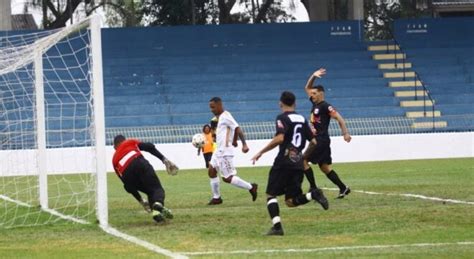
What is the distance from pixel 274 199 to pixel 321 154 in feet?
A: 18.4

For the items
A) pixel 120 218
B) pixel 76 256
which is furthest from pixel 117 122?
pixel 76 256

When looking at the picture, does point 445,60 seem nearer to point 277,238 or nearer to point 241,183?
point 241,183

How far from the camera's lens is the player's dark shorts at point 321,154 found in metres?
18.8

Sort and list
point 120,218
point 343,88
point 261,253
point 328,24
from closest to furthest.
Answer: point 261,253 → point 120,218 → point 343,88 → point 328,24

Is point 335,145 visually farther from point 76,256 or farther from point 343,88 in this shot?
point 76,256

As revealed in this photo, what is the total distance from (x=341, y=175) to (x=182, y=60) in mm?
17519

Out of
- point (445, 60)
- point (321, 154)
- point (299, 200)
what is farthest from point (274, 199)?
point (445, 60)

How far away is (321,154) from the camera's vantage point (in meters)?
18.9

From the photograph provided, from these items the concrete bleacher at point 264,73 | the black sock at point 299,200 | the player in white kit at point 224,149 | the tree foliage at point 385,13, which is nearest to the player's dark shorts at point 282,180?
the black sock at point 299,200

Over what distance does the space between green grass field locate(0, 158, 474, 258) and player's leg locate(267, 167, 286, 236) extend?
14 cm

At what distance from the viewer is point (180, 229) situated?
14086 mm

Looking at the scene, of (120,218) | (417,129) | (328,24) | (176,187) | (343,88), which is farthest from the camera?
(328,24)

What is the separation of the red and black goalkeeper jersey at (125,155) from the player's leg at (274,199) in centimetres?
256

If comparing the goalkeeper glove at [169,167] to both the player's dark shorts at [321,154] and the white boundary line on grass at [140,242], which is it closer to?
the white boundary line on grass at [140,242]
